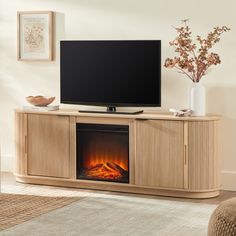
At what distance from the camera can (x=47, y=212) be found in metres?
6.04

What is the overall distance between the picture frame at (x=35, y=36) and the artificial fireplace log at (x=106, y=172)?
1402 millimetres

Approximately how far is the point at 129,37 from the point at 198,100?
113 cm

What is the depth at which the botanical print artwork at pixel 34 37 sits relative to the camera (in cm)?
770

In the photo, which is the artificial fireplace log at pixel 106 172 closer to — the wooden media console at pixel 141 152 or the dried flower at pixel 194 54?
the wooden media console at pixel 141 152

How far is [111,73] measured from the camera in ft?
23.1

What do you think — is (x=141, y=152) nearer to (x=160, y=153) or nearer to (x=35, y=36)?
(x=160, y=153)

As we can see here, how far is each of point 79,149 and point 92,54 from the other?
3.25 feet

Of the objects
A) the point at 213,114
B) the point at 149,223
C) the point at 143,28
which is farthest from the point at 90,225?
the point at 143,28

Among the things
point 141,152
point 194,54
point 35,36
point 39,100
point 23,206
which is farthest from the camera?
point 35,36

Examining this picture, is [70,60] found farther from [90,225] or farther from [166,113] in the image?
[90,225]

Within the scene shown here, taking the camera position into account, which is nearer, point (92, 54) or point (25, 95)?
point (92, 54)

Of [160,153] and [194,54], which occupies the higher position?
[194,54]

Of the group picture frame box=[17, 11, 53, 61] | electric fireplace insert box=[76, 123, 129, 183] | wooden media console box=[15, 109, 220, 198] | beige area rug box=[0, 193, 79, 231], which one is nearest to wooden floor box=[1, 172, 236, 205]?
wooden media console box=[15, 109, 220, 198]

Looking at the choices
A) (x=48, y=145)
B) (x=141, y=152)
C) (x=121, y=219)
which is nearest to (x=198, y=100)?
(x=141, y=152)
